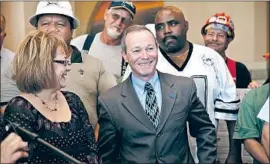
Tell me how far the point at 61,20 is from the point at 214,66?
2.93 feet

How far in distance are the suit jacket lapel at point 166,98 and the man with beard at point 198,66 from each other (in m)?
0.46

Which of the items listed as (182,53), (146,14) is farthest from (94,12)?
(182,53)

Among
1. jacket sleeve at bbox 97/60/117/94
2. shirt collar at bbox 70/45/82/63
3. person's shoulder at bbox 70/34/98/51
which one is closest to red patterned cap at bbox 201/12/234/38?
person's shoulder at bbox 70/34/98/51

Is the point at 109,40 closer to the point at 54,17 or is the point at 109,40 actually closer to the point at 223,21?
the point at 54,17

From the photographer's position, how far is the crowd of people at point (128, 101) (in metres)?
2.09

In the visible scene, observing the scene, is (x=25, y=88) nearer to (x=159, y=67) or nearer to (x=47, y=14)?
(x=47, y=14)

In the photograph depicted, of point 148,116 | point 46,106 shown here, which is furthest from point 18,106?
point 148,116

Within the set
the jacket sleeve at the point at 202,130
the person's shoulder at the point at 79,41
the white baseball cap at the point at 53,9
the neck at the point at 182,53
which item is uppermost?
the white baseball cap at the point at 53,9

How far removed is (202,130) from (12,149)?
0.97 m

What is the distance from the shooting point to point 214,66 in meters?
2.96

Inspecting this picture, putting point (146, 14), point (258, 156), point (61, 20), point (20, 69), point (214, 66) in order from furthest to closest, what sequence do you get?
point (146, 14)
point (214, 66)
point (61, 20)
point (258, 156)
point (20, 69)

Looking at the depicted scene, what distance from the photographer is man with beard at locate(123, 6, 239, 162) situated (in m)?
2.89

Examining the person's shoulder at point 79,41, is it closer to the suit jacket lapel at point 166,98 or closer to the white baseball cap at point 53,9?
the white baseball cap at point 53,9

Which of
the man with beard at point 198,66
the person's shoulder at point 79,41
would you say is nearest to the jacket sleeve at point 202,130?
the man with beard at point 198,66
